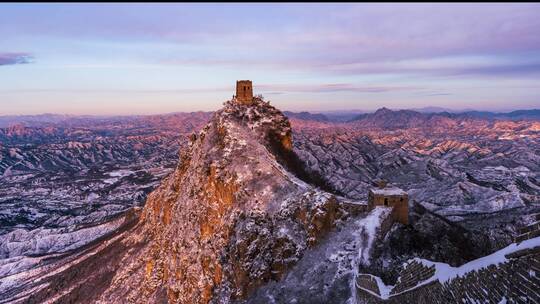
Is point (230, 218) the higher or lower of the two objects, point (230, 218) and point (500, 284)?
the lower

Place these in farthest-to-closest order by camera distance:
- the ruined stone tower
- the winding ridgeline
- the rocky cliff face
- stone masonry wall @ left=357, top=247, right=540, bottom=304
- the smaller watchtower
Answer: the ruined stone tower, the rocky cliff face, the smaller watchtower, the winding ridgeline, stone masonry wall @ left=357, top=247, right=540, bottom=304

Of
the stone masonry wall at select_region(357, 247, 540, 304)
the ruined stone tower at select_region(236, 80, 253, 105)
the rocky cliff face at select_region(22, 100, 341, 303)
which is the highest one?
the ruined stone tower at select_region(236, 80, 253, 105)

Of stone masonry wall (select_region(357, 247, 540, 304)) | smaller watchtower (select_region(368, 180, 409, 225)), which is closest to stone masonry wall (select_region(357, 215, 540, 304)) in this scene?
stone masonry wall (select_region(357, 247, 540, 304))

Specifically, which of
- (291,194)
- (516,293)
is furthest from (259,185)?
(516,293)

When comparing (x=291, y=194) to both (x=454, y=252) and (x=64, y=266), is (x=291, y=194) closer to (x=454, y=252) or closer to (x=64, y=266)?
(x=454, y=252)

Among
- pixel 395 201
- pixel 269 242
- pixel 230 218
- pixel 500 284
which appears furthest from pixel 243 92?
pixel 500 284

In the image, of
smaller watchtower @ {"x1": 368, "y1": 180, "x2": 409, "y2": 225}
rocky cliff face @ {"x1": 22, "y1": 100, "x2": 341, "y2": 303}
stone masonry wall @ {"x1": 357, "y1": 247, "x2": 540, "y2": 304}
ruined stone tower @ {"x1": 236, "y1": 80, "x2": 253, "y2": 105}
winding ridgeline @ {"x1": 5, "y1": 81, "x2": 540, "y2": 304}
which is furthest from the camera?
ruined stone tower @ {"x1": 236, "y1": 80, "x2": 253, "y2": 105}

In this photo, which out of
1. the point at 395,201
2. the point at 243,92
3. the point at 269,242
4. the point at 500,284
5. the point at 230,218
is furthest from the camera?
the point at 243,92

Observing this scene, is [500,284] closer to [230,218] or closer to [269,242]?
[269,242]

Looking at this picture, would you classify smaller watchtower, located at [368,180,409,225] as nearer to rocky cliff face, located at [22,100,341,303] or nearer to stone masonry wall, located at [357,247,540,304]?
rocky cliff face, located at [22,100,341,303]
